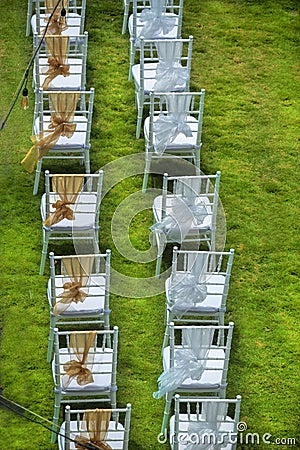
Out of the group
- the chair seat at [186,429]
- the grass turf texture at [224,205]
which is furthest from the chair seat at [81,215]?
the chair seat at [186,429]

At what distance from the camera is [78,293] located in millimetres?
10172

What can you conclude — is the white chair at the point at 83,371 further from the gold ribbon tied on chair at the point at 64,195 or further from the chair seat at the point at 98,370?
the gold ribbon tied on chair at the point at 64,195

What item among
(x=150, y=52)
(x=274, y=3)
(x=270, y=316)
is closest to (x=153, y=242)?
(x=270, y=316)

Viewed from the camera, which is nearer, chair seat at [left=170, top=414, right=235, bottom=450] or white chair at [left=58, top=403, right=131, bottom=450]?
white chair at [left=58, top=403, right=131, bottom=450]

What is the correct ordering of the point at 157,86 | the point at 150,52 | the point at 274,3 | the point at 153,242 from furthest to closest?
the point at 274,3 → the point at 150,52 → the point at 157,86 → the point at 153,242

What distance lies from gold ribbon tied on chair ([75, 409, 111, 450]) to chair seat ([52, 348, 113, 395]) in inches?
25.0

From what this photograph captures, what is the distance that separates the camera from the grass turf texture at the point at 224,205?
10.2 m

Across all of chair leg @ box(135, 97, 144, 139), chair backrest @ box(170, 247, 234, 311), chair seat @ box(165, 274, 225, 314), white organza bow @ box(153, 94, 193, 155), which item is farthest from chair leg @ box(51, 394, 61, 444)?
chair leg @ box(135, 97, 144, 139)

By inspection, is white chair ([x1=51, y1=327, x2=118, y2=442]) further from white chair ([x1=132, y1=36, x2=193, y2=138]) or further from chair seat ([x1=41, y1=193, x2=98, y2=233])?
white chair ([x1=132, y1=36, x2=193, y2=138])

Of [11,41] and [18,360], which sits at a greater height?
[11,41]

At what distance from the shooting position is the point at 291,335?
35.2 ft

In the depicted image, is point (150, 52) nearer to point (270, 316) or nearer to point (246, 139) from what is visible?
point (246, 139)

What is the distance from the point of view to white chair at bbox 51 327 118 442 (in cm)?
952

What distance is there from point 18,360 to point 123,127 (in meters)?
3.20
